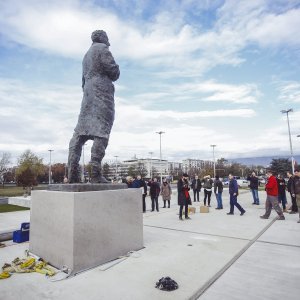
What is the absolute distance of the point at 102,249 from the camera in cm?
446

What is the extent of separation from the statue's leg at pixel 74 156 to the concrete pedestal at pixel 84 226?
0.68m

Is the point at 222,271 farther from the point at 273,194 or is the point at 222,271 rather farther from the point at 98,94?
the point at 273,194

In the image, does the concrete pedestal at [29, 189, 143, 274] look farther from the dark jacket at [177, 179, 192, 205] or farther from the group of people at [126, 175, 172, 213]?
the group of people at [126, 175, 172, 213]

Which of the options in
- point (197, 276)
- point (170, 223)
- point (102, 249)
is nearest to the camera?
point (197, 276)

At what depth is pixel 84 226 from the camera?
4.19 meters

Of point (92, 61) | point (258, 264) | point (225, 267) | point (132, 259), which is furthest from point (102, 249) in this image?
point (92, 61)

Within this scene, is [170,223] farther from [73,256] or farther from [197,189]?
[197,189]

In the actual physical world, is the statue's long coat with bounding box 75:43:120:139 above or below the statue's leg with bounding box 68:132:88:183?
above

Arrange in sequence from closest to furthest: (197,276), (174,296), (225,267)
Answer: (174,296)
(197,276)
(225,267)

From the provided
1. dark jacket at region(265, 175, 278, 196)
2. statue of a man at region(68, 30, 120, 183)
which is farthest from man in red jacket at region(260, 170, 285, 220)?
statue of a man at region(68, 30, 120, 183)

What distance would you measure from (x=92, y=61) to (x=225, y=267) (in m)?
4.73

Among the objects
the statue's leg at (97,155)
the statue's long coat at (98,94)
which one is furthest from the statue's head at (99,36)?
the statue's leg at (97,155)

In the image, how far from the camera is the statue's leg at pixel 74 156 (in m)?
5.40

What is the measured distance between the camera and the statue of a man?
5.27 m
